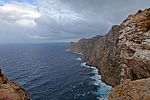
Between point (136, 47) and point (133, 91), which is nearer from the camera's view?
point (133, 91)

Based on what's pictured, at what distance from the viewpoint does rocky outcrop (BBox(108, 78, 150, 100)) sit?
14175 millimetres

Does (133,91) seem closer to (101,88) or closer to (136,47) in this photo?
(136,47)

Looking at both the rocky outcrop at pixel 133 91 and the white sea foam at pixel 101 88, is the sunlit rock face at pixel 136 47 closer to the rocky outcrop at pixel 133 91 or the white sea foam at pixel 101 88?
the rocky outcrop at pixel 133 91

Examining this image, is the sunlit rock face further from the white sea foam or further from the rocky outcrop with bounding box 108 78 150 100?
the white sea foam

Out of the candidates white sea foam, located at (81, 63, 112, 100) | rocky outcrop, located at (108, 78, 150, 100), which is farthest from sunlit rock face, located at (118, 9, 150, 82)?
white sea foam, located at (81, 63, 112, 100)

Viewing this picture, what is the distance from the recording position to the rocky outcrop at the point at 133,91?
1418cm

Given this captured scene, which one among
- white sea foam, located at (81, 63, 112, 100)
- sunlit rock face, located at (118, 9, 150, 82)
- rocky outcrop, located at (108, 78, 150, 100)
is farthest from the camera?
white sea foam, located at (81, 63, 112, 100)

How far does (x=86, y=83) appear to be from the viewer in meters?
112

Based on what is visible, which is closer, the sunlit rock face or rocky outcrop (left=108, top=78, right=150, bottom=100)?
rocky outcrop (left=108, top=78, right=150, bottom=100)

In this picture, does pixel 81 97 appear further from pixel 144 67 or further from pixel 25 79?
pixel 144 67

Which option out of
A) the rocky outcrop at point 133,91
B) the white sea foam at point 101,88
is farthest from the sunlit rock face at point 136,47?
the white sea foam at point 101,88

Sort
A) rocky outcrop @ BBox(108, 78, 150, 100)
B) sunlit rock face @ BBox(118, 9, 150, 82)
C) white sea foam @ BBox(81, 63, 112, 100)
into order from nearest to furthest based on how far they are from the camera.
A: rocky outcrop @ BBox(108, 78, 150, 100)
sunlit rock face @ BBox(118, 9, 150, 82)
white sea foam @ BBox(81, 63, 112, 100)

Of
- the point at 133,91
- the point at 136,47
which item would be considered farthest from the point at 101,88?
the point at 133,91

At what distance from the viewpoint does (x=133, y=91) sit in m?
14.7
